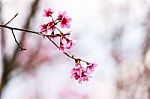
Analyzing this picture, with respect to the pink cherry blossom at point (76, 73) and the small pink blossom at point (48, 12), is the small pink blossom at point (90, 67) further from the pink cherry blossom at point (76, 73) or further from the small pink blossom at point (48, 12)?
the small pink blossom at point (48, 12)

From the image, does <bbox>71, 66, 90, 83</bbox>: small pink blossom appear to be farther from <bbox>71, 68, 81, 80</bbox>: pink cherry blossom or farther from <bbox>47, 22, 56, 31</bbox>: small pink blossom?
<bbox>47, 22, 56, 31</bbox>: small pink blossom

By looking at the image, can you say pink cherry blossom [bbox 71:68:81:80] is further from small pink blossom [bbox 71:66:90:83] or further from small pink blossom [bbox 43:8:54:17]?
small pink blossom [bbox 43:8:54:17]

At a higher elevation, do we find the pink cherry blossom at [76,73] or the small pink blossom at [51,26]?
the small pink blossom at [51,26]

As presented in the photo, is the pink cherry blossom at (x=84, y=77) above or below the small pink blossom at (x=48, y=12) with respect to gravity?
below

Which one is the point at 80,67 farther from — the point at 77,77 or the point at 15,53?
the point at 15,53

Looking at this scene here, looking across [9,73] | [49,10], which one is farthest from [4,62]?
[49,10]

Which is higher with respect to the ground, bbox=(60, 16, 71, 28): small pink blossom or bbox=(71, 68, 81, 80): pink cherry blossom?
bbox=(60, 16, 71, 28): small pink blossom

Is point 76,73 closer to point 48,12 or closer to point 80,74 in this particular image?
point 80,74

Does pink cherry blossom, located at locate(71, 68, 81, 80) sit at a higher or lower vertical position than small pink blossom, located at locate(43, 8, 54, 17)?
lower

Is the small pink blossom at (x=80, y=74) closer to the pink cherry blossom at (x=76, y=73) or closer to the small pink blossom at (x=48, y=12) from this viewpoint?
the pink cherry blossom at (x=76, y=73)

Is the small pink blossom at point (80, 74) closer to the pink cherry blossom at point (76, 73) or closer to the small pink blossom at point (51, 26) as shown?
the pink cherry blossom at point (76, 73)

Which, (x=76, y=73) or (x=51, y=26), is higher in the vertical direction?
(x=51, y=26)

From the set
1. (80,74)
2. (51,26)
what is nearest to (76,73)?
(80,74)
